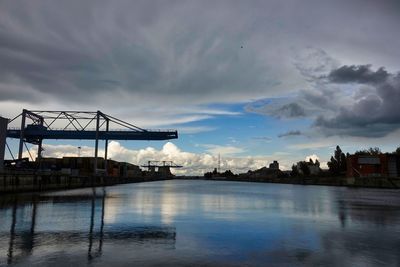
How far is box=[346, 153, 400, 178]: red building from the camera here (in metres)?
108

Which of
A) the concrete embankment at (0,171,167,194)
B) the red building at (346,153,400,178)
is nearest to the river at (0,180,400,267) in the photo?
the concrete embankment at (0,171,167,194)

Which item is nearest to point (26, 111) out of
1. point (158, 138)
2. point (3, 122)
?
point (158, 138)

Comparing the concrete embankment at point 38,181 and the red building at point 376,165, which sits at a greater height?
the red building at point 376,165

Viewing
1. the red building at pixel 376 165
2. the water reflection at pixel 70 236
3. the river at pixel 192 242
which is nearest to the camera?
the river at pixel 192 242

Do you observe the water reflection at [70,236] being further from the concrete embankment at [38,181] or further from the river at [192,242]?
the concrete embankment at [38,181]

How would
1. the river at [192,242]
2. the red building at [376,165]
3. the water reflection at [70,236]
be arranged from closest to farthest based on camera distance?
the river at [192,242] < the water reflection at [70,236] < the red building at [376,165]

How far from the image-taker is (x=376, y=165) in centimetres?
11019

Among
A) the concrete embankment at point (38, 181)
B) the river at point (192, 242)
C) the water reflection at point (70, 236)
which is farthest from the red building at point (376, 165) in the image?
the water reflection at point (70, 236)

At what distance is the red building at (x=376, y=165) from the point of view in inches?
4264

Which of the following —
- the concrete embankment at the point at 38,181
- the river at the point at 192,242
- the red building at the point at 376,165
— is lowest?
the river at the point at 192,242

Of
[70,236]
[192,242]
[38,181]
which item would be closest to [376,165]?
[38,181]

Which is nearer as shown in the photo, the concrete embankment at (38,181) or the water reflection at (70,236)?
the water reflection at (70,236)

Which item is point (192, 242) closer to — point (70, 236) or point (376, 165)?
point (70, 236)

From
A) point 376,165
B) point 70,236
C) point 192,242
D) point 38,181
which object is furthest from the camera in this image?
point 376,165
